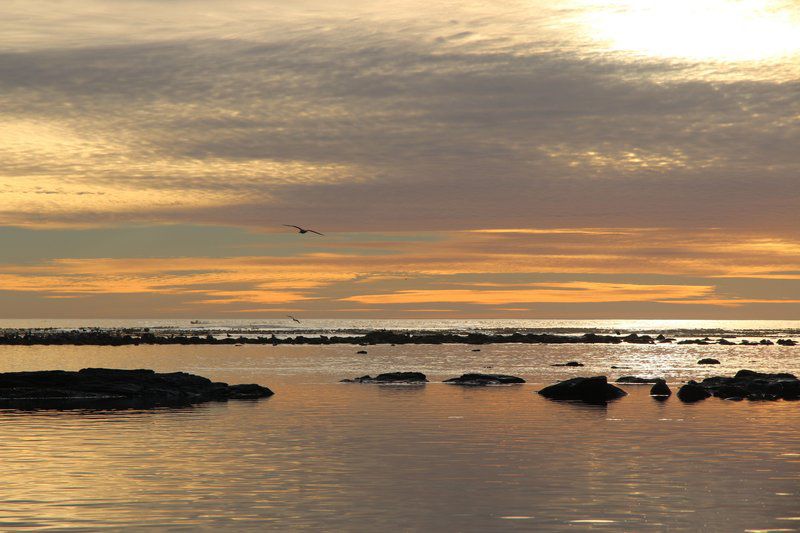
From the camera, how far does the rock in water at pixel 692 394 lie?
6119 cm

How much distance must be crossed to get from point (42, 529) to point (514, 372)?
7254cm

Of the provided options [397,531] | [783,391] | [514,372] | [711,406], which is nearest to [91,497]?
[397,531]

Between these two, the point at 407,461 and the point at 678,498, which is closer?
the point at 678,498

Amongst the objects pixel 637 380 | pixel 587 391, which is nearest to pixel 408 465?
pixel 587 391

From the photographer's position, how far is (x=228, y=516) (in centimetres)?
2408

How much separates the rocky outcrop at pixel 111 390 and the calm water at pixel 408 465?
156 inches

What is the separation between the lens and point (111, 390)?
2377 inches

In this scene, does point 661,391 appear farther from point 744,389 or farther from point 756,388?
point 756,388

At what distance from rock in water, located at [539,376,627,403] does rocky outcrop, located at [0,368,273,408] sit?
19.5 meters

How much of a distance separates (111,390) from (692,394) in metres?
37.8

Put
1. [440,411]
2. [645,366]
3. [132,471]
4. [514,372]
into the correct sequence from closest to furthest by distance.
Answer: [132,471] → [440,411] → [514,372] → [645,366]

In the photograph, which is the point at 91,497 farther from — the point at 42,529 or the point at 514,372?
the point at 514,372

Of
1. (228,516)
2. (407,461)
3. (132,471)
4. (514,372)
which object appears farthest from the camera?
(514,372)

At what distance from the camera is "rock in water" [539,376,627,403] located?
201ft
